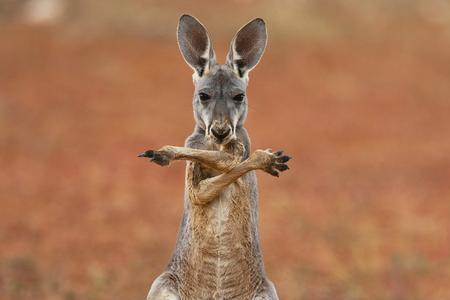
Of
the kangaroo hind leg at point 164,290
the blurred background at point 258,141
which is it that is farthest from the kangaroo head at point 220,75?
the blurred background at point 258,141

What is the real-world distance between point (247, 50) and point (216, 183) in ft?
2.92

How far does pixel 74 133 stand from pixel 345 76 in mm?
10253

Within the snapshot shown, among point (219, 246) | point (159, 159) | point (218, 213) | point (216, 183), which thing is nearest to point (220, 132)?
point (216, 183)

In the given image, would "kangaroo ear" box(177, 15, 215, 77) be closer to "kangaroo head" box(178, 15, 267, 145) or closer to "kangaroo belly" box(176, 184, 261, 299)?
"kangaroo head" box(178, 15, 267, 145)

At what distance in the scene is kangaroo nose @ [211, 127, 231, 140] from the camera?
442 cm

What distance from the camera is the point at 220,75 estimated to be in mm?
4781

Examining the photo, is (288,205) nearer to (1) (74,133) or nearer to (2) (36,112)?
(1) (74,133)

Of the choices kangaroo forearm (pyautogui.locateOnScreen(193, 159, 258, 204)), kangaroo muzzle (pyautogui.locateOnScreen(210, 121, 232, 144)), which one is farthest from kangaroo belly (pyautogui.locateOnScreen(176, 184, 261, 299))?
kangaroo muzzle (pyautogui.locateOnScreen(210, 121, 232, 144))

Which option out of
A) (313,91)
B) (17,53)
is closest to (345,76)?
(313,91)

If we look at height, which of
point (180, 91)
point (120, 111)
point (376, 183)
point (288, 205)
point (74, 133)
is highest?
point (180, 91)

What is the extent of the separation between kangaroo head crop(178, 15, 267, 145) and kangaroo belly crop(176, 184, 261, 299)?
409 millimetres

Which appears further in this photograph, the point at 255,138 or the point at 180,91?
the point at 180,91

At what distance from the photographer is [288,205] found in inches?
514

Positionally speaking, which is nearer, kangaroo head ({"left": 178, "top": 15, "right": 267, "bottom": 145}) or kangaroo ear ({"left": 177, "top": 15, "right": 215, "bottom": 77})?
kangaroo head ({"left": 178, "top": 15, "right": 267, "bottom": 145})
